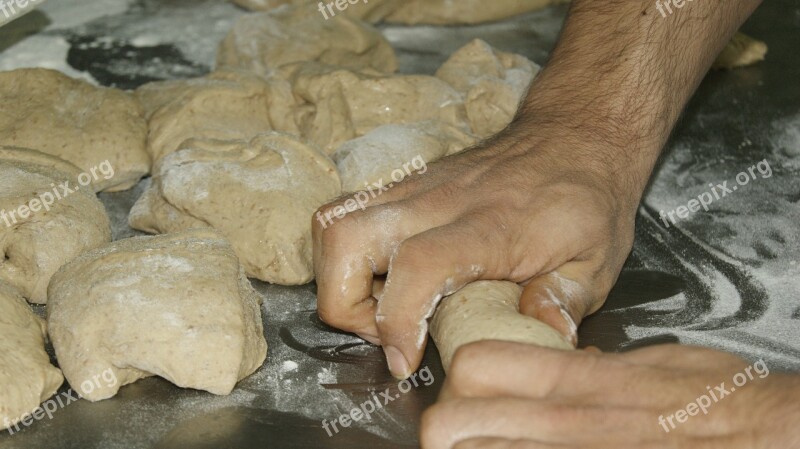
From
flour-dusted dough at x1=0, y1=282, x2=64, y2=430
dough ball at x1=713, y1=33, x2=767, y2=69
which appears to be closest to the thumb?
flour-dusted dough at x1=0, y1=282, x2=64, y2=430

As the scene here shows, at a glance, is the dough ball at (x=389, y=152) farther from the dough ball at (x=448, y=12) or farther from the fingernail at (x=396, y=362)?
the dough ball at (x=448, y=12)

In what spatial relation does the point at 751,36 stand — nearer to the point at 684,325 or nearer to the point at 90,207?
the point at 684,325

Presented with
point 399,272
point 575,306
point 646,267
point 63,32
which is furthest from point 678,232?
point 63,32

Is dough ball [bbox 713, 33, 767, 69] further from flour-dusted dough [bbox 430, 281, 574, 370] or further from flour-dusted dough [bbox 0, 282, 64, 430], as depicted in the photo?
flour-dusted dough [bbox 0, 282, 64, 430]

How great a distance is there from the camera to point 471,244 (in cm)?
221

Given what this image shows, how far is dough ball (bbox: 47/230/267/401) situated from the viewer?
7.25ft

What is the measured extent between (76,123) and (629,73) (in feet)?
5.65

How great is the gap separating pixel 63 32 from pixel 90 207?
1.79 metres

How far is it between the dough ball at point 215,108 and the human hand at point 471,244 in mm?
946

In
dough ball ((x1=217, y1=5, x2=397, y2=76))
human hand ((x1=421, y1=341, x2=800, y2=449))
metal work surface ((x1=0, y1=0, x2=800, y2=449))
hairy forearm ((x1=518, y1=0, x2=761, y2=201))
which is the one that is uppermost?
hairy forearm ((x1=518, y1=0, x2=761, y2=201))

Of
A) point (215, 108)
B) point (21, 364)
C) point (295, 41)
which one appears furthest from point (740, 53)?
point (21, 364)

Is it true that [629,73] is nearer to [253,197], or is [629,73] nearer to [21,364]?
[253,197]

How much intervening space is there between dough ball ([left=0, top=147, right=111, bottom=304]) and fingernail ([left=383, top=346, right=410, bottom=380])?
932 mm

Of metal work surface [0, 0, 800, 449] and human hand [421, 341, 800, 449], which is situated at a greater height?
human hand [421, 341, 800, 449]
